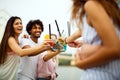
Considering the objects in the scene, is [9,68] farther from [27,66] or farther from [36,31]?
[36,31]

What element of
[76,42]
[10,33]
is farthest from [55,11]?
[76,42]

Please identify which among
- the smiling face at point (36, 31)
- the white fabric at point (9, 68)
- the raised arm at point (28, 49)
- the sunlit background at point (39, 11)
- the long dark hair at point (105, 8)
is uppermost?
the sunlit background at point (39, 11)

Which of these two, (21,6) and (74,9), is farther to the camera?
(21,6)

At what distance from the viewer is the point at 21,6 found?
288 centimetres

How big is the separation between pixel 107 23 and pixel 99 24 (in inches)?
0.8

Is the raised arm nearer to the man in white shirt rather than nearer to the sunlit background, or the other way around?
the man in white shirt

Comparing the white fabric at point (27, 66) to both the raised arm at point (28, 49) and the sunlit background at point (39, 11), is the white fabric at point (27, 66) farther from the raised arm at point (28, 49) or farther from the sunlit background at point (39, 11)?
the sunlit background at point (39, 11)

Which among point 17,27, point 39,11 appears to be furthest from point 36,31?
point 39,11

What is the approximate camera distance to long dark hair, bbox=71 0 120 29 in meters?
0.69

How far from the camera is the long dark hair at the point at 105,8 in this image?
2.26 feet

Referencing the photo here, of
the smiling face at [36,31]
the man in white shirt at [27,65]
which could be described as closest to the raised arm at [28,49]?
the man in white shirt at [27,65]

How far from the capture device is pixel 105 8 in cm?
68

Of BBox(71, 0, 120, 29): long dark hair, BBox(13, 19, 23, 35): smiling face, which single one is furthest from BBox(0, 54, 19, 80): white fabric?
BBox(71, 0, 120, 29): long dark hair

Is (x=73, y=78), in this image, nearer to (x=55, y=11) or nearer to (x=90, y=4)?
(x=55, y=11)
